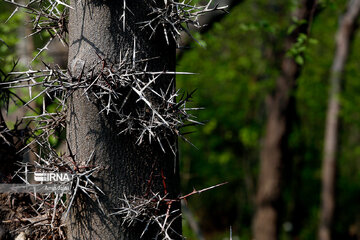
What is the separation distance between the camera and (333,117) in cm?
1401

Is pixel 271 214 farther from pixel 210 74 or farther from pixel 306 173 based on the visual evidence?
pixel 306 173

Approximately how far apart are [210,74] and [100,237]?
11511 mm

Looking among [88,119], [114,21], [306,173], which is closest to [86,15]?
[114,21]

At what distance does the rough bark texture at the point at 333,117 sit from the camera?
1269 centimetres

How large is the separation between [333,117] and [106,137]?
13537 mm

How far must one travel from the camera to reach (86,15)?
5.38 ft

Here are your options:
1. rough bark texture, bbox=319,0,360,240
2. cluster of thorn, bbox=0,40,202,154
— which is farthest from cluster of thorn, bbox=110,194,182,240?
rough bark texture, bbox=319,0,360,240

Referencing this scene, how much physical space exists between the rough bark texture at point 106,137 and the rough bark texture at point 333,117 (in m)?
11.6

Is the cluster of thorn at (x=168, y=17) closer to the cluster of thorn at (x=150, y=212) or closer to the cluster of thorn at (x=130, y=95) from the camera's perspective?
the cluster of thorn at (x=130, y=95)

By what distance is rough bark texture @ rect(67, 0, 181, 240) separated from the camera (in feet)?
5.19

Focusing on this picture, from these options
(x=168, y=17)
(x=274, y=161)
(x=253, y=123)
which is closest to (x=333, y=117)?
(x=253, y=123)

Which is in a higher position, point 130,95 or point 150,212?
point 130,95

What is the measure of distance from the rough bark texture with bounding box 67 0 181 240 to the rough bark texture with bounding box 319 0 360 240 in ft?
38.0

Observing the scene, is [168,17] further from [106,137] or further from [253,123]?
[253,123]
